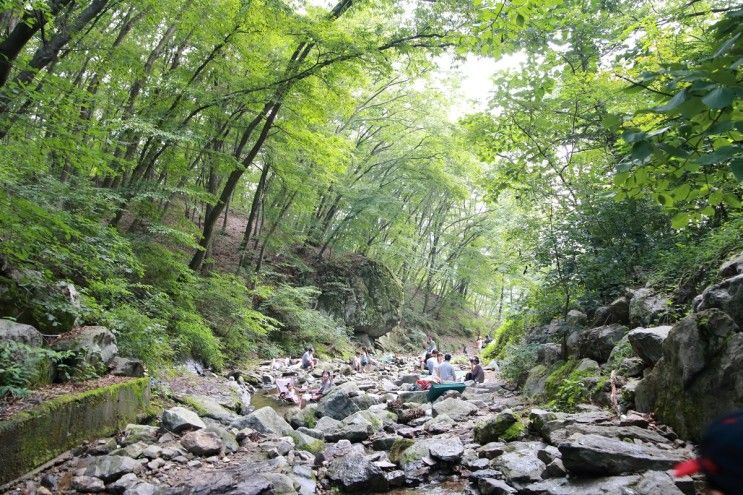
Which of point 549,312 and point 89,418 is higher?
point 549,312

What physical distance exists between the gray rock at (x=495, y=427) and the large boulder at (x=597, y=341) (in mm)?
2313

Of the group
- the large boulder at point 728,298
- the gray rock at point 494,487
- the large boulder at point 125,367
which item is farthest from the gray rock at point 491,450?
the large boulder at point 125,367

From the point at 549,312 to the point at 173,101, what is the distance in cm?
1042

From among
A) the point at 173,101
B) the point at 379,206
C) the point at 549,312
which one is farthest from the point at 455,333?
the point at 173,101

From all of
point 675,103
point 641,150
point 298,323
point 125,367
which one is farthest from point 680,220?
point 298,323

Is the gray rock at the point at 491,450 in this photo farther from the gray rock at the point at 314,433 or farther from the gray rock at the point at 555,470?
the gray rock at the point at 314,433

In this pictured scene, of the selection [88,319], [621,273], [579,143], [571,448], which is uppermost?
[579,143]

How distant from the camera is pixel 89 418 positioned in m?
5.39

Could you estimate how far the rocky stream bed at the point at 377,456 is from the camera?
450cm

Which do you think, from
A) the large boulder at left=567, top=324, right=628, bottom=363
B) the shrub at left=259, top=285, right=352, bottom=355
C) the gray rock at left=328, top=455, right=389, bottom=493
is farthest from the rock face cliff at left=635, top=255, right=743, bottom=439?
the shrub at left=259, top=285, right=352, bottom=355

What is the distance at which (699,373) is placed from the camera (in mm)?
4805

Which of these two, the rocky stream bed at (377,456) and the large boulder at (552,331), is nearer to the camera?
the rocky stream bed at (377,456)

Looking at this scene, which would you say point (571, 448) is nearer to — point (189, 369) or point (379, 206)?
point (189, 369)

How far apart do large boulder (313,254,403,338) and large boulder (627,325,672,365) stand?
1643 cm
